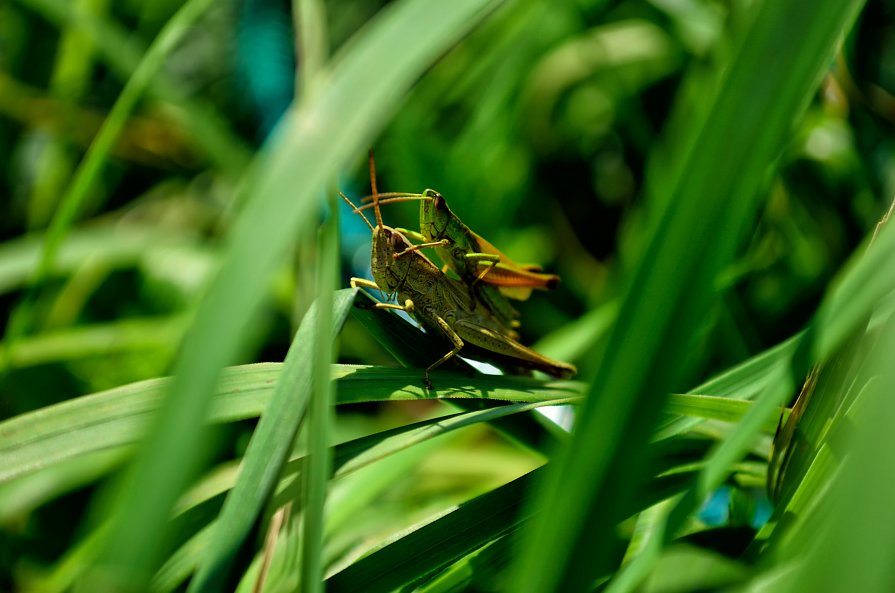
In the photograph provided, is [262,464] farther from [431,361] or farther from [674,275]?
[431,361]

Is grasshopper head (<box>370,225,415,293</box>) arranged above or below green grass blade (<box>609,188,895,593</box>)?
above

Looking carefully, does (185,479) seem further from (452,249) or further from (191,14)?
(191,14)

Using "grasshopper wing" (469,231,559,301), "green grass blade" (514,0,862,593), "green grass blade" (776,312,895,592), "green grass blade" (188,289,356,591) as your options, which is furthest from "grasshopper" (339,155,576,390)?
"green grass blade" (776,312,895,592)

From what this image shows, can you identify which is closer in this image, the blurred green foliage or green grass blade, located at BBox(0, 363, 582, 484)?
green grass blade, located at BBox(0, 363, 582, 484)

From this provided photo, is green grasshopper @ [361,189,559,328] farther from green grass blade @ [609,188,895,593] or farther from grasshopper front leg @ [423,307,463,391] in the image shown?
green grass blade @ [609,188,895,593]

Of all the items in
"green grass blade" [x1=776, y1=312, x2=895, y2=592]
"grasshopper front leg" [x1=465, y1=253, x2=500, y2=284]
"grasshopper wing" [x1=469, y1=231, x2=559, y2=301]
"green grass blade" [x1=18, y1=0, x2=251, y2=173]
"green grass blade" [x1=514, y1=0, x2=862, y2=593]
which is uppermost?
"green grass blade" [x1=18, y1=0, x2=251, y2=173]

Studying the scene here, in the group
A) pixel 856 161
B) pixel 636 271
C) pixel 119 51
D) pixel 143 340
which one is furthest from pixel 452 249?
pixel 119 51
